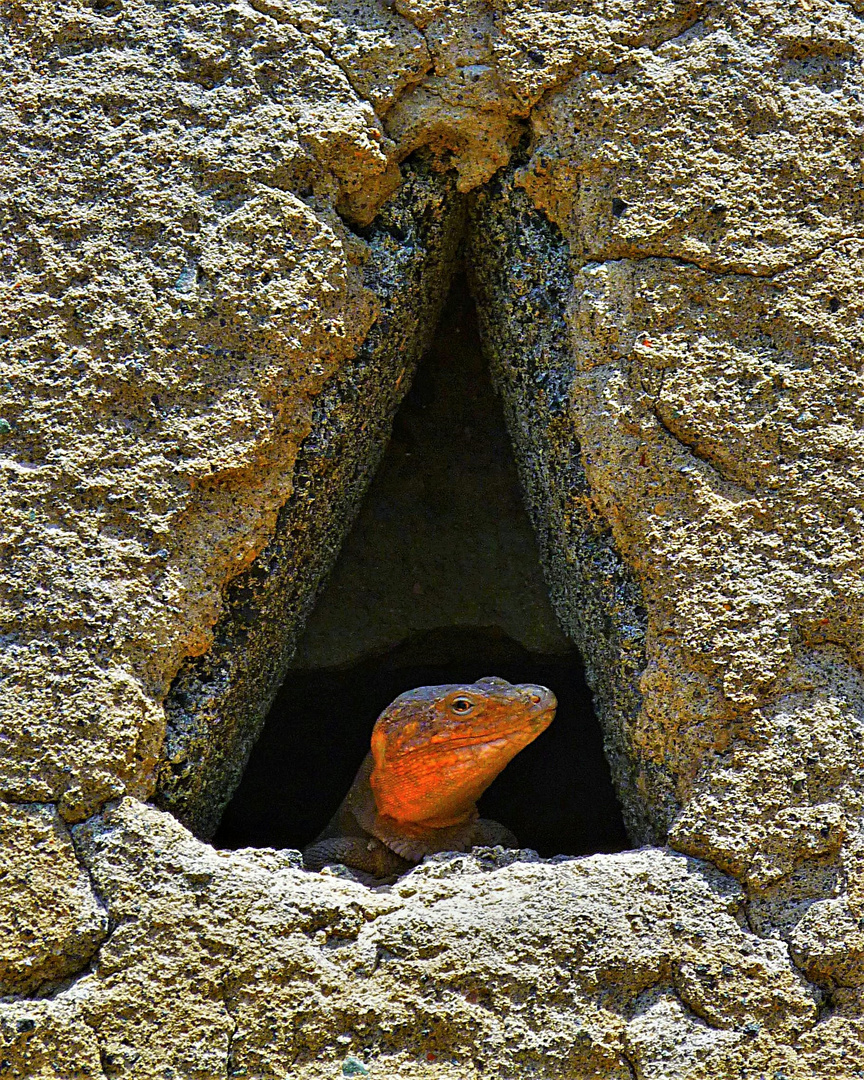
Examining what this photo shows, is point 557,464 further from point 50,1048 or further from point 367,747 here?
point 50,1048

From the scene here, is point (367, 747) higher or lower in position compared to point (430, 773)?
lower

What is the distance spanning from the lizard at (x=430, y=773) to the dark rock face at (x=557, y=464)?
0.20m

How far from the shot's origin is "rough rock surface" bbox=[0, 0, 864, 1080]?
1.87 metres

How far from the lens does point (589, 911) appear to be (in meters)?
1.93

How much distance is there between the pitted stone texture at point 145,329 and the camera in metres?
2.02

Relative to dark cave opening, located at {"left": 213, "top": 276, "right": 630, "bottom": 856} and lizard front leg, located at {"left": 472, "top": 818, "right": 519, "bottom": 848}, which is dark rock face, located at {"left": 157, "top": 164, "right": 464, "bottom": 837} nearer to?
lizard front leg, located at {"left": 472, "top": 818, "right": 519, "bottom": 848}

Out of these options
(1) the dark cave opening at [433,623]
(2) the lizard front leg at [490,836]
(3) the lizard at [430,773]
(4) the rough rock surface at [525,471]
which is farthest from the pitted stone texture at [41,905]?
(1) the dark cave opening at [433,623]

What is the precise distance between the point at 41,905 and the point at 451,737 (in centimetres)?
90

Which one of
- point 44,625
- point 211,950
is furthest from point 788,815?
point 44,625

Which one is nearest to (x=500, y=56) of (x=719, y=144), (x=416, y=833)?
(x=719, y=144)

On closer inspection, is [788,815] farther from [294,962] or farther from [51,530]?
[51,530]

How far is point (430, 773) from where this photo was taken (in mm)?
2498

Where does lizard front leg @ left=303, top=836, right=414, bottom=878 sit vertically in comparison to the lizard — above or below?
below

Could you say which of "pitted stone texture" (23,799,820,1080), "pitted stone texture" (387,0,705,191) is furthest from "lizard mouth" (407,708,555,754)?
"pitted stone texture" (387,0,705,191)
